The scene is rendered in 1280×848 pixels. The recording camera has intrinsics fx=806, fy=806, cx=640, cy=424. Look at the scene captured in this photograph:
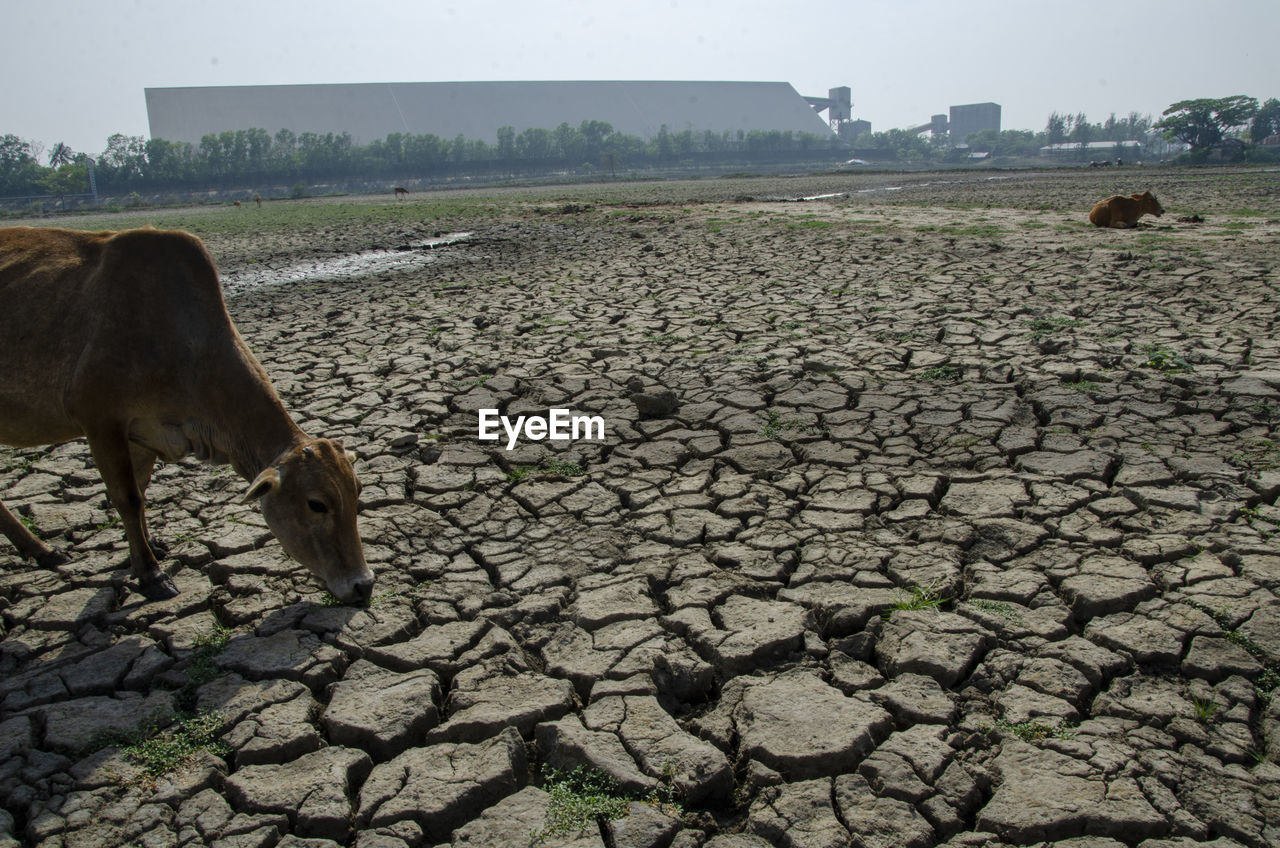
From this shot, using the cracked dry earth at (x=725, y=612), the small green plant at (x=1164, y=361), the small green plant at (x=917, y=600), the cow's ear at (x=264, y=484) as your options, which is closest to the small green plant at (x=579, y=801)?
the cracked dry earth at (x=725, y=612)

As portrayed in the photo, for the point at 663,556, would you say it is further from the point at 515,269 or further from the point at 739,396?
the point at 515,269

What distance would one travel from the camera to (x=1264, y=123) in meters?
64.0

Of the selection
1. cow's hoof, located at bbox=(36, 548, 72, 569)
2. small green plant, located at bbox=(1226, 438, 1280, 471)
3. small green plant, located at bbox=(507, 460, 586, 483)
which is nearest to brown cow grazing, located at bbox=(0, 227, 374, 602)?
cow's hoof, located at bbox=(36, 548, 72, 569)

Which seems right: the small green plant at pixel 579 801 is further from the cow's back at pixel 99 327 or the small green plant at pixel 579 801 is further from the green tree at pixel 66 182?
the green tree at pixel 66 182

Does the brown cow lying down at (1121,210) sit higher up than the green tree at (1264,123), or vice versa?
the green tree at (1264,123)

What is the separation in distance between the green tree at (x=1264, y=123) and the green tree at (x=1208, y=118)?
291cm

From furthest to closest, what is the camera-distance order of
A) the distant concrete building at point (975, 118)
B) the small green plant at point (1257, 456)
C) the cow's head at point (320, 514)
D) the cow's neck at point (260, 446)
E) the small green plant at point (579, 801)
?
the distant concrete building at point (975, 118), the small green plant at point (1257, 456), the cow's neck at point (260, 446), the cow's head at point (320, 514), the small green plant at point (579, 801)

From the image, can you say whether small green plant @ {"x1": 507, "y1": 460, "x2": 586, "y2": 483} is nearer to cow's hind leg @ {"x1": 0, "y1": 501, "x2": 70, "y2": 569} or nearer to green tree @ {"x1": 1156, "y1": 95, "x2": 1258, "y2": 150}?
cow's hind leg @ {"x1": 0, "y1": 501, "x2": 70, "y2": 569}

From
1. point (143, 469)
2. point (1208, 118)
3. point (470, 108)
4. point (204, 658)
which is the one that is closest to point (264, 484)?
point (204, 658)

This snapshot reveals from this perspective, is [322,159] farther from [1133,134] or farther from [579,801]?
[1133,134]

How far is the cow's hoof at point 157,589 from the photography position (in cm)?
363

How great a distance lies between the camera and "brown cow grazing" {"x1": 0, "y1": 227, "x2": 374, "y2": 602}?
11.4ft

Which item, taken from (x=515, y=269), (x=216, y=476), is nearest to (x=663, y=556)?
(x=216, y=476)

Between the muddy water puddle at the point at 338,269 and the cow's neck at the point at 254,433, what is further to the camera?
the muddy water puddle at the point at 338,269
